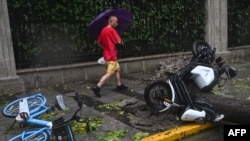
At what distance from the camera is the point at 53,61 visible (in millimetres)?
8406

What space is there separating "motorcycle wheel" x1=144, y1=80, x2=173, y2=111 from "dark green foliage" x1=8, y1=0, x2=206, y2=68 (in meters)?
3.62

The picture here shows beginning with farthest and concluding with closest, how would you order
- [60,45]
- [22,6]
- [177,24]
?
1. [177,24]
2. [60,45]
3. [22,6]

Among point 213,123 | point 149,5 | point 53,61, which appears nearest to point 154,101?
point 213,123

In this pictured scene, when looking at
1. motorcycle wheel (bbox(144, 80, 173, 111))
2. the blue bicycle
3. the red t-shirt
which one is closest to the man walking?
the red t-shirt

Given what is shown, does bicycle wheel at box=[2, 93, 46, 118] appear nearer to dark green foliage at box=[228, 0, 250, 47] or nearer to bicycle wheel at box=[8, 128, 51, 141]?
bicycle wheel at box=[8, 128, 51, 141]

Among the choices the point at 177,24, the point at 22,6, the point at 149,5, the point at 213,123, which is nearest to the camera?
the point at 213,123

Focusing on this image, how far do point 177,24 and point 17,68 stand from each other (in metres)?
4.85

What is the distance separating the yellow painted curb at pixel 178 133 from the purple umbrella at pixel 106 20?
122 inches

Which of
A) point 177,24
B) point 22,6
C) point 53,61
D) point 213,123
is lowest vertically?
point 213,123

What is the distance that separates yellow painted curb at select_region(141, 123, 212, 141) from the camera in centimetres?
479

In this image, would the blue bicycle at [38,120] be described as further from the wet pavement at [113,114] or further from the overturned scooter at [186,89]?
the overturned scooter at [186,89]

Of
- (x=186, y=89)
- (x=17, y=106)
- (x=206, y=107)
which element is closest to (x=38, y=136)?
(x=17, y=106)

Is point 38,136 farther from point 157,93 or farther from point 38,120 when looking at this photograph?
point 157,93

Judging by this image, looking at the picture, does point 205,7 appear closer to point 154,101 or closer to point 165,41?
point 165,41
